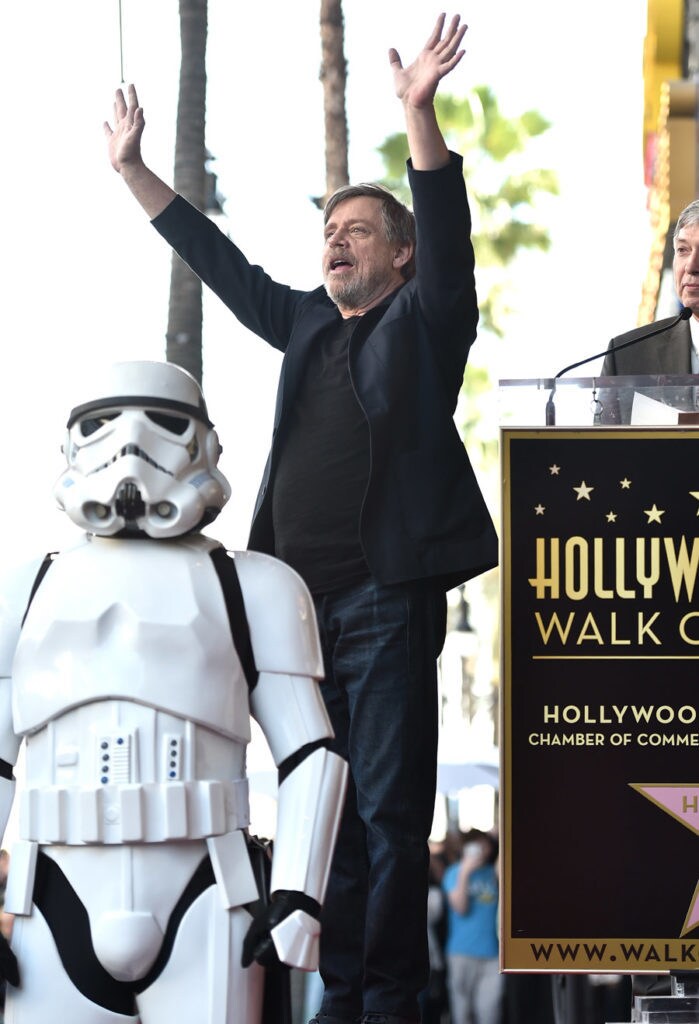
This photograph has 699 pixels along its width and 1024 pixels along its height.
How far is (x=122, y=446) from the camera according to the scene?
13.6 ft

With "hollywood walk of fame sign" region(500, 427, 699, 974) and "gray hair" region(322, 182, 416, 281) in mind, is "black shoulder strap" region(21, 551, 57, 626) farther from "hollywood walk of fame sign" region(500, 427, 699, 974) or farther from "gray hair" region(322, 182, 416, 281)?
"gray hair" region(322, 182, 416, 281)

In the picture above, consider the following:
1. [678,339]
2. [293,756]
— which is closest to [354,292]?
[678,339]

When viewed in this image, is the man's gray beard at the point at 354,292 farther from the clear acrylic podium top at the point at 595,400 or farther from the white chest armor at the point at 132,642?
the white chest armor at the point at 132,642

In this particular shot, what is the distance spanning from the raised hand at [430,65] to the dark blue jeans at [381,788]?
53.9 inches

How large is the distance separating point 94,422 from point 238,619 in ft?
2.00

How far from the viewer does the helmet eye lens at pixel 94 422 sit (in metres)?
4.26

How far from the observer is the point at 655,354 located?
5.04m

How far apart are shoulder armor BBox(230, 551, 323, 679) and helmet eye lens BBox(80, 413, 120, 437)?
0.49 m

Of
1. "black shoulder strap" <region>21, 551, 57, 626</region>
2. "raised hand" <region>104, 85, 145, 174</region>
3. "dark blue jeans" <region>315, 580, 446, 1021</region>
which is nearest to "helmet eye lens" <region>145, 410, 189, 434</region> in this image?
"black shoulder strap" <region>21, 551, 57, 626</region>

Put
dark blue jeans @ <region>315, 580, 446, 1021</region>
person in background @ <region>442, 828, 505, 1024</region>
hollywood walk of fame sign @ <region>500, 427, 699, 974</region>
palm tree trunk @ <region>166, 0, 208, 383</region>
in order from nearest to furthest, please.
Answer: hollywood walk of fame sign @ <region>500, 427, 699, 974</region> < dark blue jeans @ <region>315, 580, 446, 1021</region> < person in background @ <region>442, 828, 505, 1024</region> < palm tree trunk @ <region>166, 0, 208, 383</region>

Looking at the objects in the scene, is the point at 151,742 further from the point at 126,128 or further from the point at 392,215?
the point at 126,128

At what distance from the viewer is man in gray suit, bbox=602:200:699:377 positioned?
5008mm

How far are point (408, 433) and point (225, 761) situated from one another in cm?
131

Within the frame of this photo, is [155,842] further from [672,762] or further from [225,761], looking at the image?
[672,762]
